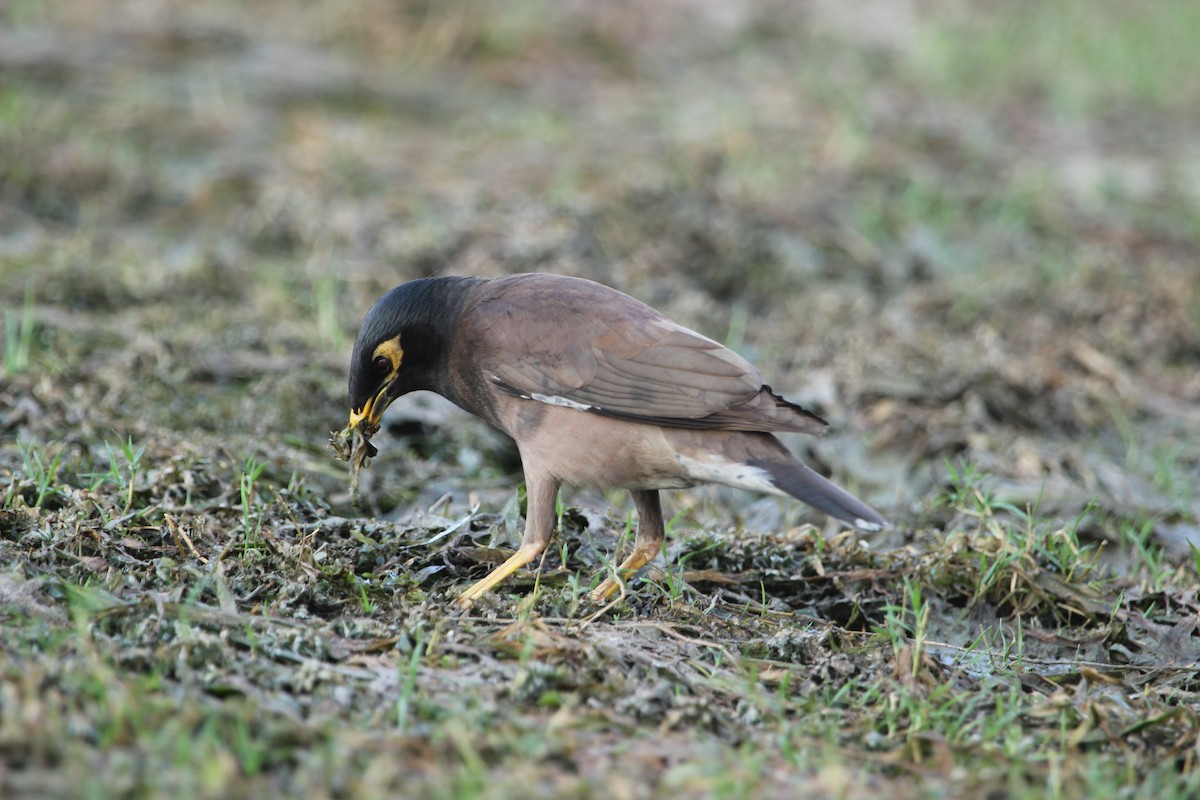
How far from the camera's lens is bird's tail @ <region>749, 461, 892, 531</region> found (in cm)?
500

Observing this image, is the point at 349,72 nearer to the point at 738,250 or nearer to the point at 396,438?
the point at 738,250

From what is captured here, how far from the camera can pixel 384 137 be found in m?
11.5

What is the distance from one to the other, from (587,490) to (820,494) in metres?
1.71

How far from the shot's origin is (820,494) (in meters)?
5.09

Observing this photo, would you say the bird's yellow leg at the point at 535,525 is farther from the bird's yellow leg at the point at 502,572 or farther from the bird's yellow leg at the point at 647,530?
the bird's yellow leg at the point at 647,530

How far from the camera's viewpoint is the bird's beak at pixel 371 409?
5.64m

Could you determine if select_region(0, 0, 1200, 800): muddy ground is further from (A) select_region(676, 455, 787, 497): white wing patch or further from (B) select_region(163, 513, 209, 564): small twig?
(A) select_region(676, 455, 787, 497): white wing patch

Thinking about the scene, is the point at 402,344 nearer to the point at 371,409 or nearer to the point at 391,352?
the point at 391,352

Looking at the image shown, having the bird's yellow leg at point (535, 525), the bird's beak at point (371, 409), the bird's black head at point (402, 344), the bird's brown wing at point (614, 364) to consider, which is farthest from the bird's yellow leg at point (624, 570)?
the bird's beak at point (371, 409)

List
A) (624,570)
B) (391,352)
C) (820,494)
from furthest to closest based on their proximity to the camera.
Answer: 1. (391,352)
2. (624,570)
3. (820,494)

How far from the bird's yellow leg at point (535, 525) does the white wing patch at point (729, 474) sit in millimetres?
510

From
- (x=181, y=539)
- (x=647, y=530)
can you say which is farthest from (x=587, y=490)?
(x=181, y=539)

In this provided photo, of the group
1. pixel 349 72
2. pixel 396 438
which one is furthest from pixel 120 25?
pixel 396 438

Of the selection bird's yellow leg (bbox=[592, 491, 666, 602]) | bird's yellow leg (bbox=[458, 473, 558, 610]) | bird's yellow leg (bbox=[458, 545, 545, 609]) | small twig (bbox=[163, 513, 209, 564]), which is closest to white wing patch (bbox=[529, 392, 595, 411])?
bird's yellow leg (bbox=[458, 473, 558, 610])
